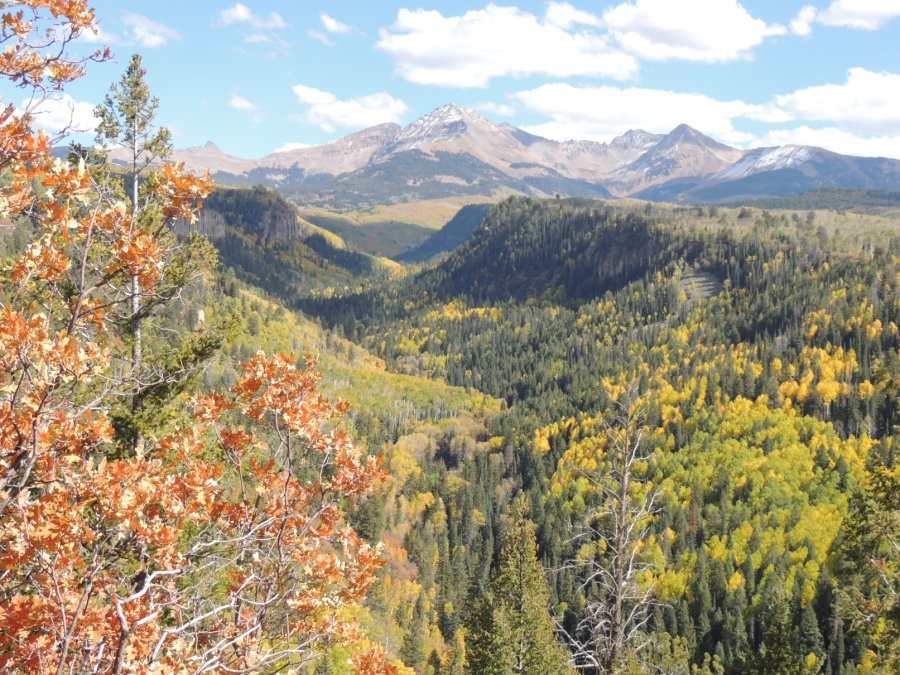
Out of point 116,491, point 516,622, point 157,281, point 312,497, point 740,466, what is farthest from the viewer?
point 740,466

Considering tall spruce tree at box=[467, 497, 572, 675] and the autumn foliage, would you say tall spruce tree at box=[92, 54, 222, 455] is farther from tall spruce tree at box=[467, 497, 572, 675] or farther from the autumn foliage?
tall spruce tree at box=[467, 497, 572, 675]

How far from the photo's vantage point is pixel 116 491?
6.53 m

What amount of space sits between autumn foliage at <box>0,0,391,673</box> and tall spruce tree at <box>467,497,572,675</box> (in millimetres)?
35371

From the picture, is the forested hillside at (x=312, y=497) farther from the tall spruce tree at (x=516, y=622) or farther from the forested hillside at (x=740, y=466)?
the forested hillside at (x=740, y=466)

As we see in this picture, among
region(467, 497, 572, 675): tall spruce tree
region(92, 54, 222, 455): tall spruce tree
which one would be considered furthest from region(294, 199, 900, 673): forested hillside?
region(92, 54, 222, 455): tall spruce tree

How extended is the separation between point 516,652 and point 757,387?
5492 inches

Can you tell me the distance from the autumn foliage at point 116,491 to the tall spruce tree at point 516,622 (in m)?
35.4

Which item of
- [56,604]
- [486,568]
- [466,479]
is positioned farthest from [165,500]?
[466,479]

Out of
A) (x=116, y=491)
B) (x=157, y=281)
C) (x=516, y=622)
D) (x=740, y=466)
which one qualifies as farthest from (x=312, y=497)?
(x=740, y=466)

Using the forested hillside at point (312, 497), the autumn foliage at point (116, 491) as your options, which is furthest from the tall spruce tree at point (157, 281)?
the autumn foliage at point (116, 491)

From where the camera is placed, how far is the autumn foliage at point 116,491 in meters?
6.42

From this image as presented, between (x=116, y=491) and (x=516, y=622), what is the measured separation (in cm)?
4579

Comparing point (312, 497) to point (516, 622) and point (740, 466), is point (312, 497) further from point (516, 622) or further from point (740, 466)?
point (740, 466)

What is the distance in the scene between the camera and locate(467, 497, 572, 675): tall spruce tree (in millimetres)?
42625
